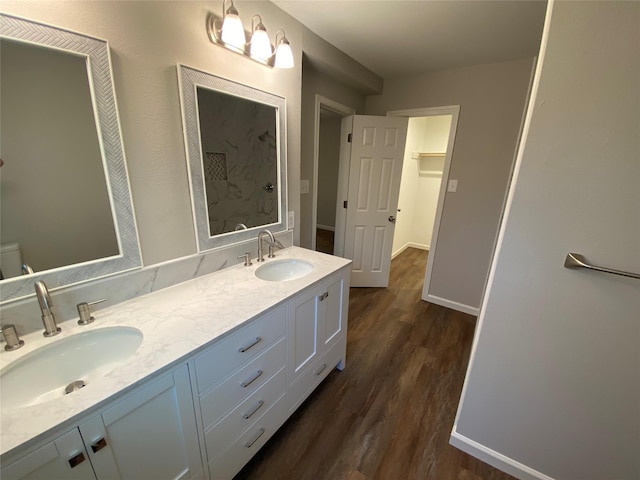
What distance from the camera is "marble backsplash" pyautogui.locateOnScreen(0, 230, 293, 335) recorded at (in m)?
0.89

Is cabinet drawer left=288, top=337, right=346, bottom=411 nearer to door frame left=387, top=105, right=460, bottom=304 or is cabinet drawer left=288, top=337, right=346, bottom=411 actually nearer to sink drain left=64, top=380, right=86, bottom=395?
sink drain left=64, top=380, right=86, bottom=395

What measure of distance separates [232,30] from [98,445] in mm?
1645

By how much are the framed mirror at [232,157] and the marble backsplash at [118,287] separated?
94mm

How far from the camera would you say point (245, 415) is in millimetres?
1132

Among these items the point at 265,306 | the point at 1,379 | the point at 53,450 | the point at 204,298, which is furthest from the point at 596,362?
the point at 1,379

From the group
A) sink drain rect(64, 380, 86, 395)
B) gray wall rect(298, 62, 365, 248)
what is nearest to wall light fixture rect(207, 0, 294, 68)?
gray wall rect(298, 62, 365, 248)

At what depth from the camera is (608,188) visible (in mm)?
867

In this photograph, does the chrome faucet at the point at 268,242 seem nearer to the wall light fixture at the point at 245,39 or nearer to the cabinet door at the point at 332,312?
the cabinet door at the point at 332,312

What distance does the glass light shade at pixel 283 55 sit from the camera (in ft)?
4.72

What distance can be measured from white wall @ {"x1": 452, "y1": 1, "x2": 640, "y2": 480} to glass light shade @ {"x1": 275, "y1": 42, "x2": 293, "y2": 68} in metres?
1.18

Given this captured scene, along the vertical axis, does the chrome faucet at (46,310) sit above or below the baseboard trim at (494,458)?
above

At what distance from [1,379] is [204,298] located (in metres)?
0.61

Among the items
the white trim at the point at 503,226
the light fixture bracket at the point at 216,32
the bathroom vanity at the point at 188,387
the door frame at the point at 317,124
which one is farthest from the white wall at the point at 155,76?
the white trim at the point at 503,226

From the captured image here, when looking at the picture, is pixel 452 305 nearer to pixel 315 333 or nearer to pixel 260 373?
pixel 315 333
